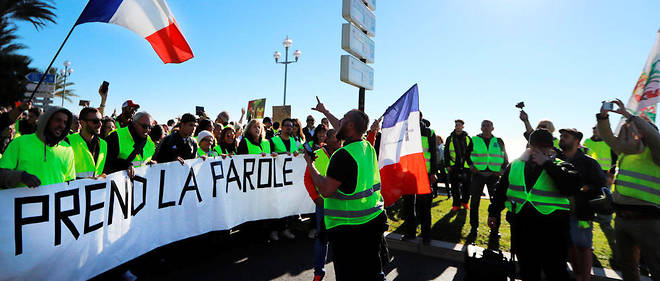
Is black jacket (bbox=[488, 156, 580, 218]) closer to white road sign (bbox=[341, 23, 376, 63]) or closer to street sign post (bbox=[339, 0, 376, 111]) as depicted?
street sign post (bbox=[339, 0, 376, 111])

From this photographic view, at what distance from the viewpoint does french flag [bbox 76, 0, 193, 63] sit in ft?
12.6

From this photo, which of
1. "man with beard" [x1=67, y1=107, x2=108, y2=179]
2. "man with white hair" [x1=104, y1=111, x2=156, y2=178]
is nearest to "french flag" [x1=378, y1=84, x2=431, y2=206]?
"man with white hair" [x1=104, y1=111, x2=156, y2=178]

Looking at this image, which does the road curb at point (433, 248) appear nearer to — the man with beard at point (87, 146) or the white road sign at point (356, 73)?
the white road sign at point (356, 73)

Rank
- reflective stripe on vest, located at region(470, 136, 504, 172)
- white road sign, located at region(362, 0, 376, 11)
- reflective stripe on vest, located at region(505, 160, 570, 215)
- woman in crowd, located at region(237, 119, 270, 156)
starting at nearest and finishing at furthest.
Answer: reflective stripe on vest, located at region(505, 160, 570, 215) < woman in crowd, located at region(237, 119, 270, 156) < reflective stripe on vest, located at region(470, 136, 504, 172) < white road sign, located at region(362, 0, 376, 11)

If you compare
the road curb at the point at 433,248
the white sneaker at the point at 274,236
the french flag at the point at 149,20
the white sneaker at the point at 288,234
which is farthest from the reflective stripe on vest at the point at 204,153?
the road curb at the point at 433,248

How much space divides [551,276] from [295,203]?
409 centimetres

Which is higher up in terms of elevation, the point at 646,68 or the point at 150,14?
the point at 150,14

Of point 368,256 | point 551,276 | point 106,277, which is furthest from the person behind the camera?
point 106,277

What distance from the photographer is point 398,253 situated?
5.38m

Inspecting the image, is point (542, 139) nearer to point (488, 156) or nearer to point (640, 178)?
point (640, 178)

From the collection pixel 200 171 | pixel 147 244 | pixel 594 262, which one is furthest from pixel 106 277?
pixel 594 262

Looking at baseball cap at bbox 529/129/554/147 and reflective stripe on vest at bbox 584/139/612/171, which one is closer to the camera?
baseball cap at bbox 529/129/554/147

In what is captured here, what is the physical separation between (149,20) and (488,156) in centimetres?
578

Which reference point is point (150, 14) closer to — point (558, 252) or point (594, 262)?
point (558, 252)
